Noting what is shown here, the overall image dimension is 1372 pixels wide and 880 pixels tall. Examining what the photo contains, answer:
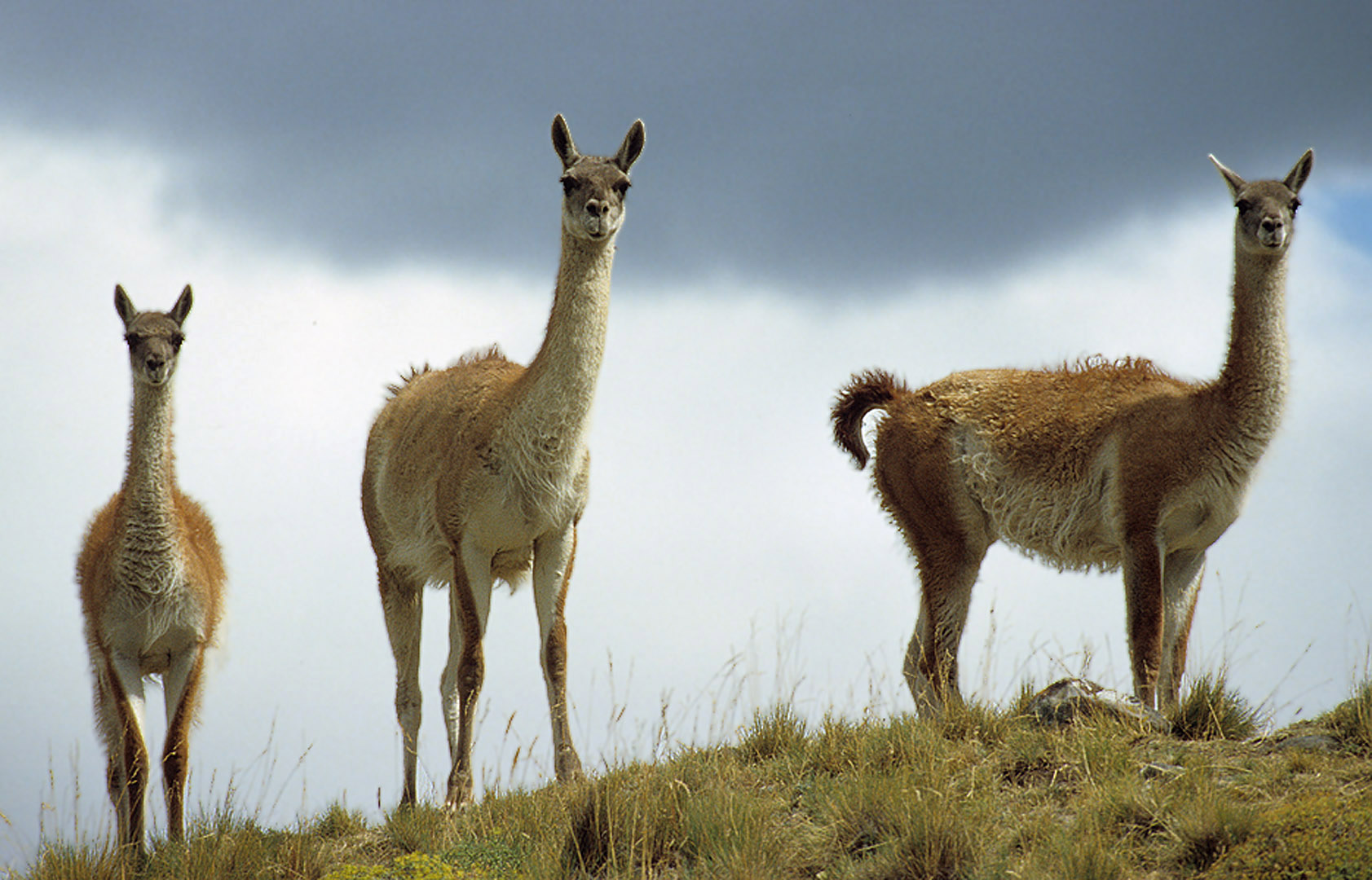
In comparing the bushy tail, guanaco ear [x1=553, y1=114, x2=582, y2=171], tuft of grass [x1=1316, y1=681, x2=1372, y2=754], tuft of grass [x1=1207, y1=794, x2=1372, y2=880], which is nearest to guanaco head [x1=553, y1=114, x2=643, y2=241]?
guanaco ear [x1=553, y1=114, x2=582, y2=171]

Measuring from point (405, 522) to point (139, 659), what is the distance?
70.6 inches

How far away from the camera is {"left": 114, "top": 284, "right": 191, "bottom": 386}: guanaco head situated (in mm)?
8156

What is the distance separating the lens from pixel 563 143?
8.35m

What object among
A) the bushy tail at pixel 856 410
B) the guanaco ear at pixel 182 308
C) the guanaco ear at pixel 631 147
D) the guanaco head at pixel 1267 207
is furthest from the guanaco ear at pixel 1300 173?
the guanaco ear at pixel 182 308

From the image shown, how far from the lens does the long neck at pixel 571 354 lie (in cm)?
793

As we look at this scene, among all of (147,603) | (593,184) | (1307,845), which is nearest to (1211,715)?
(1307,845)

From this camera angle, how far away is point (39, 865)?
7.11m

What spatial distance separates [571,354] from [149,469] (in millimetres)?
2617

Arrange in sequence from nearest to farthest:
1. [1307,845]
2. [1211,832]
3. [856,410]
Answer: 1. [1307,845]
2. [1211,832]
3. [856,410]

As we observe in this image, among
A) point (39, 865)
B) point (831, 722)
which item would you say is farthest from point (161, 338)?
point (831, 722)

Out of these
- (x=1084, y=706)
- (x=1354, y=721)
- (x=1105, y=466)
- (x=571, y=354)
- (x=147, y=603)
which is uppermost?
(x=571, y=354)

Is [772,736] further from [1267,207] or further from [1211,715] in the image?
[1267,207]

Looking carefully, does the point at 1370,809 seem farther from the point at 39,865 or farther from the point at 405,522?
the point at 39,865

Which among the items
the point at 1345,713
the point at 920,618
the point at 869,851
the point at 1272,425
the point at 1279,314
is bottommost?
the point at 869,851
